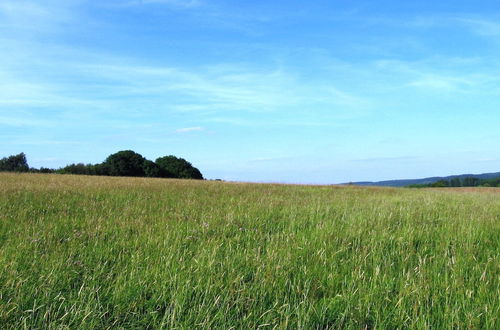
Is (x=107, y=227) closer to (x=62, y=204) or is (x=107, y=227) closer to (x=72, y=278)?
(x=72, y=278)

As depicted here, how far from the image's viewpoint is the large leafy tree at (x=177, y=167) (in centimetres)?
5638

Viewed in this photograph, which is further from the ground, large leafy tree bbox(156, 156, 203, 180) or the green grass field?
large leafy tree bbox(156, 156, 203, 180)

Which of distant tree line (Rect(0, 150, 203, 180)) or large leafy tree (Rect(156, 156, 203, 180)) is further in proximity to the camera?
large leafy tree (Rect(156, 156, 203, 180))

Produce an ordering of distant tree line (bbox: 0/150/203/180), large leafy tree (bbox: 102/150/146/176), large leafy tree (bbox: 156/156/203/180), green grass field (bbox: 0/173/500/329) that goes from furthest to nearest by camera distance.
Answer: large leafy tree (bbox: 156/156/203/180), large leafy tree (bbox: 102/150/146/176), distant tree line (bbox: 0/150/203/180), green grass field (bbox: 0/173/500/329)

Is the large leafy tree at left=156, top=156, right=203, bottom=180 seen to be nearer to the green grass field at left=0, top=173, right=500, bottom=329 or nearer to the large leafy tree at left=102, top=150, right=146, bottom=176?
the large leafy tree at left=102, top=150, right=146, bottom=176

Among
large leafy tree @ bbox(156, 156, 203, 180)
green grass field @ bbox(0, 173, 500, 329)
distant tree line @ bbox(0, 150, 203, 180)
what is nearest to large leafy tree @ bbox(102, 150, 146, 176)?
distant tree line @ bbox(0, 150, 203, 180)

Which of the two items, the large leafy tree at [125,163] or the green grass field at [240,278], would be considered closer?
the green grass field at [240,278]

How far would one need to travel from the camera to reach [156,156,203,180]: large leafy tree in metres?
56.4

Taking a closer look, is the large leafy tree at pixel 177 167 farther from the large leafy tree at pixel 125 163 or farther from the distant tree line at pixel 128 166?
the large leafy tree at pixel 125 163

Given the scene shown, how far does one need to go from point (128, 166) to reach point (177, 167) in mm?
9522

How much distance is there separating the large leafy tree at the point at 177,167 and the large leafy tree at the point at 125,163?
4.84 metres

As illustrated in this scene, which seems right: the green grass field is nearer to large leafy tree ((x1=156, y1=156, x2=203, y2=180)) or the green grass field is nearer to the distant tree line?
the distant tree line

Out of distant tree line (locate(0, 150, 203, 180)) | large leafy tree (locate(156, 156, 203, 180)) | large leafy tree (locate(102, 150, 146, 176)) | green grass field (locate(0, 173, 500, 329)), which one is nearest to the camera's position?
green grass field (locate(0, 173, 500, 329))

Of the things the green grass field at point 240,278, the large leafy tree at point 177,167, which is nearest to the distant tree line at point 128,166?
the large leafy tree at point 177,167
